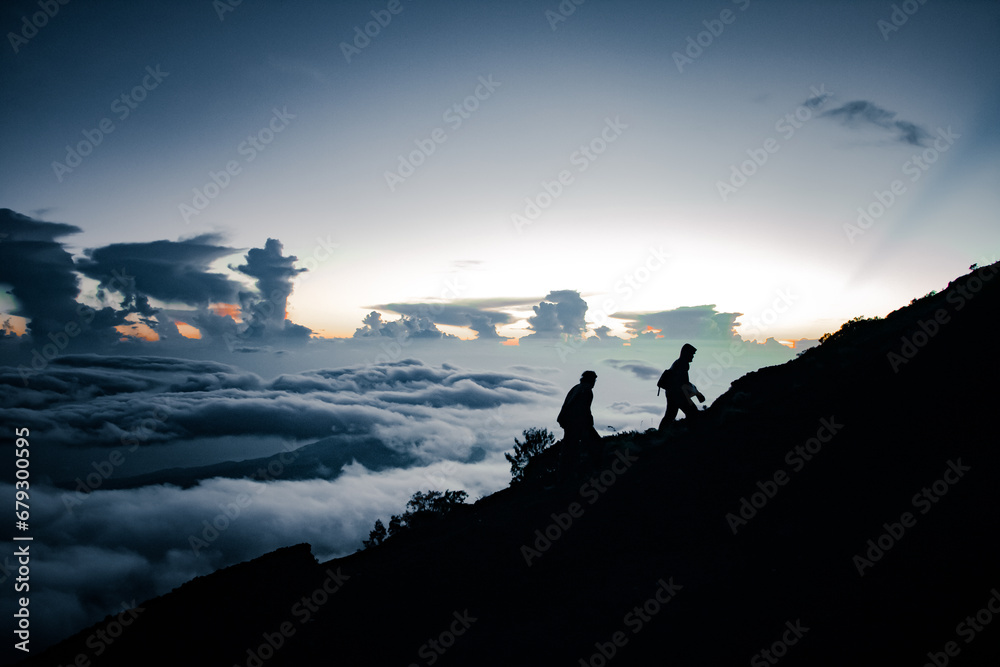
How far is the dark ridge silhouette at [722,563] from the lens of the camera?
5551 millimetres

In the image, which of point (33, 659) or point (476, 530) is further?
point (476, 530)

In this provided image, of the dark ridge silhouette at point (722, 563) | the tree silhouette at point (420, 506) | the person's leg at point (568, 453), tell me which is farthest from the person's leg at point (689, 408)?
the tree silhouette at point (420, 506)

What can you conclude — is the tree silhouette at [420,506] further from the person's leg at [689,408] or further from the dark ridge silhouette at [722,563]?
the person's leg at [689,408]

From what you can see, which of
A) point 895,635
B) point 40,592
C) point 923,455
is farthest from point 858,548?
point 40,592

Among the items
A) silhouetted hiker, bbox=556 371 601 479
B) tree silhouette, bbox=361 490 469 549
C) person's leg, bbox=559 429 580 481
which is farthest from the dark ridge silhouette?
tree silhouette, bbox=361 490 469 549

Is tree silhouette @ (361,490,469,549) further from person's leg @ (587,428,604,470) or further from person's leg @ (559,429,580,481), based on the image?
person's leg @ (587,428,604,470)

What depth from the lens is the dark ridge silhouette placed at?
5.55m

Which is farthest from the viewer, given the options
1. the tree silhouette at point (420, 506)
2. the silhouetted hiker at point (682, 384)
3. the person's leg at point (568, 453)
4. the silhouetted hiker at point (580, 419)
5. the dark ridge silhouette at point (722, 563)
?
the tree silhouette at point (420, 506)

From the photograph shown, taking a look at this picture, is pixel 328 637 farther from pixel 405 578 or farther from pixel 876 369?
pixel 876 369

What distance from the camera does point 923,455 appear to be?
26.7 ft

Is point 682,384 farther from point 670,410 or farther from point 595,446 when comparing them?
point 595,446

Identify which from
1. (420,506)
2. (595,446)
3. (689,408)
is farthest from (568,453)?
(420,506)

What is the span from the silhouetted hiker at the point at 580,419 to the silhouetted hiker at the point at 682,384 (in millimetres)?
2379

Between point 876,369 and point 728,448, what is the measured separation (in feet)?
15.0
